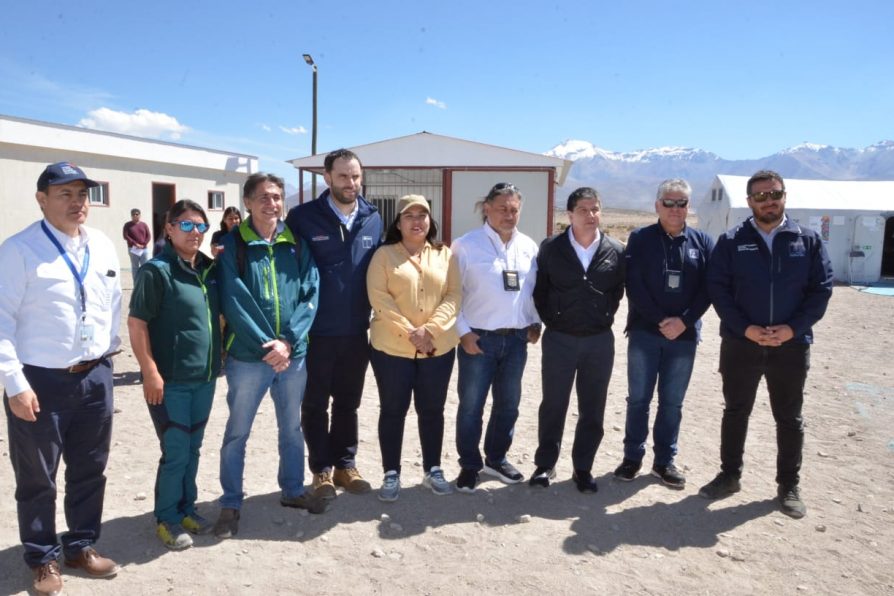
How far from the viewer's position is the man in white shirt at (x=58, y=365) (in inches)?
115

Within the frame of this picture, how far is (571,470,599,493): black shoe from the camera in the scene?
4.41 meters

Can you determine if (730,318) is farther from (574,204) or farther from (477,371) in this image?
(477,371)

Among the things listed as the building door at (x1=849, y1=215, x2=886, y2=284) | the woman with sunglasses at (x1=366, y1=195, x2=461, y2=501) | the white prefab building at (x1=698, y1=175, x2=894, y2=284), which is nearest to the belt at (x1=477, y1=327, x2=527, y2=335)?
the woman with sunglasses at (x1=366, y1=195, x2=461, y2=501)

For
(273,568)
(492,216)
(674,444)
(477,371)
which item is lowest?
(273,568)

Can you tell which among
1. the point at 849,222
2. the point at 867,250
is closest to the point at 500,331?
the point at 849,222

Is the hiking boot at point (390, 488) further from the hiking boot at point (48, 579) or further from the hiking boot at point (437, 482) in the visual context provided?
the hiking boot at point (48, 579)

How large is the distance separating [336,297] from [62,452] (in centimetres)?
170

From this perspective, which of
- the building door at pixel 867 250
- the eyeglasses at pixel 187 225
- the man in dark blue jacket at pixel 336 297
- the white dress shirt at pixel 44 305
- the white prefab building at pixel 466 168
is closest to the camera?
the white dress shirt at pixel 44 305

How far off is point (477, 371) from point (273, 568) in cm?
178

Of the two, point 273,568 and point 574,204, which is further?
point 574,204

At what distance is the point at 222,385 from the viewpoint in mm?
6891

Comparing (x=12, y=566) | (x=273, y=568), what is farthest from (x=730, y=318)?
(x=12, y=566)

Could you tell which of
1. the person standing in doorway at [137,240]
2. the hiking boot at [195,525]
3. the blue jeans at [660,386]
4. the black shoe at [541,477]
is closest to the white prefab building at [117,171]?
the person standing in doorway at [137,240]

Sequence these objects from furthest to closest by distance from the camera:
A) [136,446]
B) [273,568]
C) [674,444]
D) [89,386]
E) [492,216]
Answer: [136,446] < [674,444] < [492,216] < [273,568] < [89,386]
